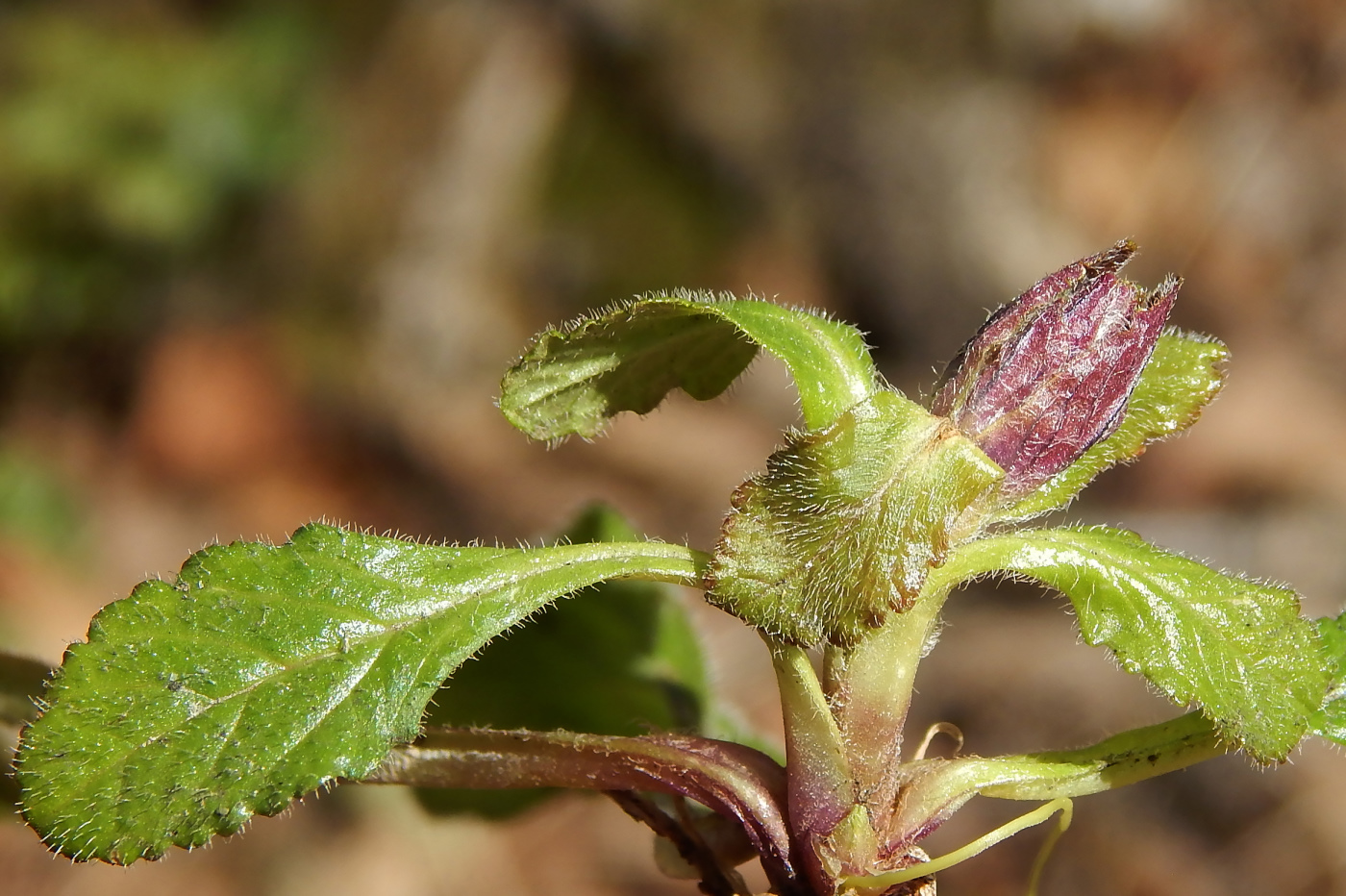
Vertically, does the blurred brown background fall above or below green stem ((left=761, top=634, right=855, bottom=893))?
above

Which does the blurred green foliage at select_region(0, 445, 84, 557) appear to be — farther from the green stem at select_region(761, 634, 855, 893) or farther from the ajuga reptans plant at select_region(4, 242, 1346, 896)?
the green stem at select_region(761, 634, 855, 893)

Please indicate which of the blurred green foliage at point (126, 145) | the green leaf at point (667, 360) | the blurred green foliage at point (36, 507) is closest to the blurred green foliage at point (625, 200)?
the blurred green foliage at point (126, 145)

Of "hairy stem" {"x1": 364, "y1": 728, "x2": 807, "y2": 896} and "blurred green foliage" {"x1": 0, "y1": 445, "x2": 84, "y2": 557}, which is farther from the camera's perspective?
"blurred green foliage" {"x1": 0, "y1": 445, "x2": 84, "y2": 557}

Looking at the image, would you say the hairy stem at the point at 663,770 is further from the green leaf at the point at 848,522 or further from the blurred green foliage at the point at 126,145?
the blurred green foliage at the point at 126,145

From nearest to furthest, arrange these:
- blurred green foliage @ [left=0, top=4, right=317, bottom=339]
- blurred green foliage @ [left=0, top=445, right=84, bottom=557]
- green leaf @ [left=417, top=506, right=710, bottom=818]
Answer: green leaf @ [left=417, top=506, right=710, bottom=818] → blurred green foliage @ [left=0, top=445, right=84, bottom=557] → blurred green foliage @ [left=0, top=4, right=317, bottom=339]

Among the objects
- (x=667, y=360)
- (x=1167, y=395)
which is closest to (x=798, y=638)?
(x=667, y=360)

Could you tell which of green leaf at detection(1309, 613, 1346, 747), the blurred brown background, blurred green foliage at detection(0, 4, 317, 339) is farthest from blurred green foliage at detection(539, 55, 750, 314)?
green leaf at detection(1309, 613, 1346, 747)

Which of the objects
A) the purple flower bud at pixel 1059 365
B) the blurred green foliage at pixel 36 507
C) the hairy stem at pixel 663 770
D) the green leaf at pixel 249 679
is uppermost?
the blurred green foliage at pixel 36 507

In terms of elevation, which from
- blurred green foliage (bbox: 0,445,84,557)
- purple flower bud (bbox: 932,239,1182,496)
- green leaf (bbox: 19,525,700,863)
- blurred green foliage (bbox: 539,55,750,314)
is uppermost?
blurred green foliage (bbox: 539,55,750,314)
